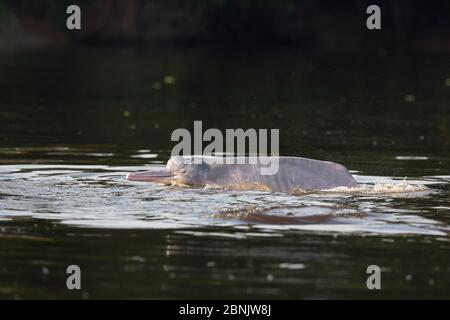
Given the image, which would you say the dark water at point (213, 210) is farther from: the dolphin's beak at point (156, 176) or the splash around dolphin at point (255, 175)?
the splash around dolphin at point (255, 175)

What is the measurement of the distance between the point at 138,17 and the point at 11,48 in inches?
209

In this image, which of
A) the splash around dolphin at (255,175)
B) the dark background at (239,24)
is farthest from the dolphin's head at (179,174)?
the dark background at (239,24)

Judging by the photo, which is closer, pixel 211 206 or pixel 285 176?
pixel 211 206

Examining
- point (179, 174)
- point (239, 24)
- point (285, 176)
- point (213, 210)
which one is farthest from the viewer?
point (239, 24)

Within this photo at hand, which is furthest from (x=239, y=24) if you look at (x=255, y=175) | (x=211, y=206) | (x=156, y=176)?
(x=211, y=206)

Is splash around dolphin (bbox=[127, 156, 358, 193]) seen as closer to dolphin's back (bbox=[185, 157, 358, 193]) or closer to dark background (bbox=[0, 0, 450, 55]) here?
dolphin's back (bbox=[185, 157, 358, 193])

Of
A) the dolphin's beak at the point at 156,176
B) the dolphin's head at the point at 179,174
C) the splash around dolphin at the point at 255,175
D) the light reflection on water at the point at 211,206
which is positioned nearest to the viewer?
the light reflection on water at the point at 211,206

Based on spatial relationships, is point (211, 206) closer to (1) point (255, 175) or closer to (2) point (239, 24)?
(1) point (255, 175)

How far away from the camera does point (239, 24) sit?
44281 millimetres

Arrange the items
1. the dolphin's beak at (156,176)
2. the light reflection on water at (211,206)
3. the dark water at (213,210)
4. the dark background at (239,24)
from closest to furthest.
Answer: the dark water at (213,210), the light reflection on water at (211,206), the dolphin's beak at (156,176), the dark background at (239,24)

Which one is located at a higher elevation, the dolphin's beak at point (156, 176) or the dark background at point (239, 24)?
the dark background at point (239, 24)

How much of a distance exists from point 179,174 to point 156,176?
219 mm

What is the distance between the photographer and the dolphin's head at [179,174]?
11.5 meters

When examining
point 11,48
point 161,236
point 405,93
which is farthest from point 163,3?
point 161,236
